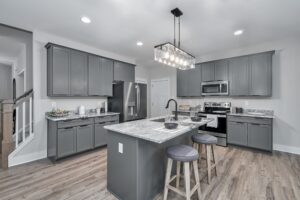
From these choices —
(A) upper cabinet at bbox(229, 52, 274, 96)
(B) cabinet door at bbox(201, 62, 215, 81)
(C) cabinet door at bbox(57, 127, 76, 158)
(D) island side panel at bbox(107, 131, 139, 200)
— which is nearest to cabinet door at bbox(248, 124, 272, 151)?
(A) upper cabinet at bbox(229, 52, 274, 96)

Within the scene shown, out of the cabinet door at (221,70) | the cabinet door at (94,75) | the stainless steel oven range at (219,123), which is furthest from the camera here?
the cabinet door at (221,70)

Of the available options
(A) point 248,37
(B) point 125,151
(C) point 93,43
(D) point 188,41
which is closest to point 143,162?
(B) point 125,151

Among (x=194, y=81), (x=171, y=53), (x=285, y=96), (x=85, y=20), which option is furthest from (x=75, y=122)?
(x=285, y=96)

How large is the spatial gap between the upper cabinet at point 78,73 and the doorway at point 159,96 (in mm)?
2063

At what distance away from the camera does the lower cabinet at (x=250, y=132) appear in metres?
3.44

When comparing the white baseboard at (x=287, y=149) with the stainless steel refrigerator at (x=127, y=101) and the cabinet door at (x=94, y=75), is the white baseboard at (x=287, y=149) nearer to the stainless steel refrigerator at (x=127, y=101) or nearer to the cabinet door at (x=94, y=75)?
the stainless steel refrigerator at (x=127, y=101)

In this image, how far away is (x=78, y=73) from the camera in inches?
143

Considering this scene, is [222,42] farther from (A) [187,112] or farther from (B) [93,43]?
(B) [93,43]

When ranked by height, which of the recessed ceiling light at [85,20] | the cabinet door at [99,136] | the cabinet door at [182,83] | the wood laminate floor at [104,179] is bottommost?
the wood laminate floor at [104,179]

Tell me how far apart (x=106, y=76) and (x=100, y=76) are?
20 centimetres

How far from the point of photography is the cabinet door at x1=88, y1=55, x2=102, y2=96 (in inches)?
153

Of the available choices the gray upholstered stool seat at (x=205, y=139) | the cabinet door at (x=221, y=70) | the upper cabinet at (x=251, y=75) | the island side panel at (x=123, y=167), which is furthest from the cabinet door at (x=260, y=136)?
the island side panel at (x=123, y=167)

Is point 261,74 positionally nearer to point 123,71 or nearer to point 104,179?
point 123,71

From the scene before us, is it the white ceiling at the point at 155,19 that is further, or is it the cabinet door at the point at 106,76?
the cabinet door at the point at 106,76
